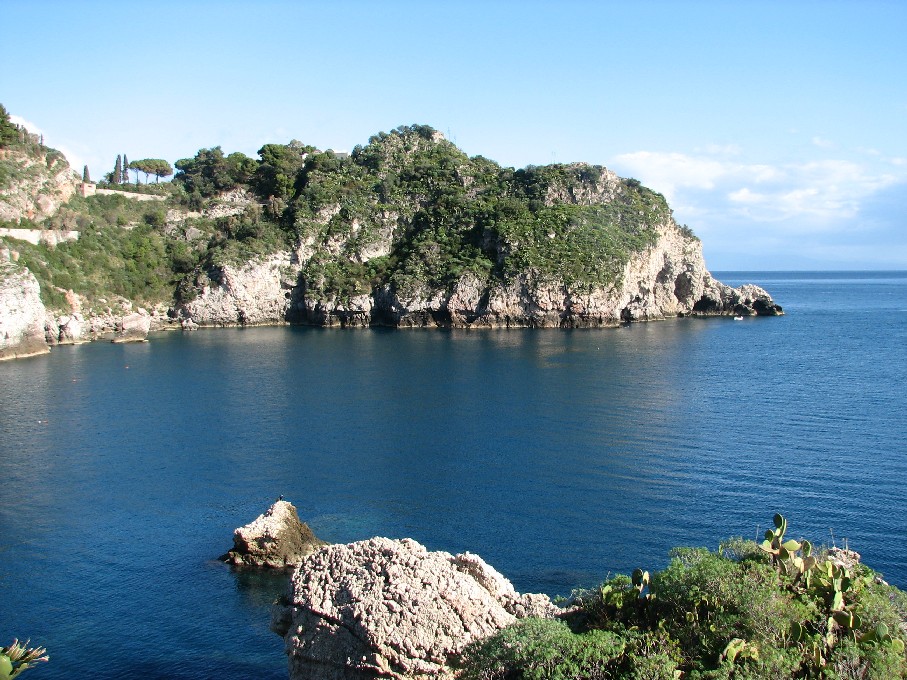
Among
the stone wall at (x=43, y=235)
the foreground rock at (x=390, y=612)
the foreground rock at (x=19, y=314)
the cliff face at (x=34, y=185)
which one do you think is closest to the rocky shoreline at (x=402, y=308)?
the foreground rock at (x=19, y=314)

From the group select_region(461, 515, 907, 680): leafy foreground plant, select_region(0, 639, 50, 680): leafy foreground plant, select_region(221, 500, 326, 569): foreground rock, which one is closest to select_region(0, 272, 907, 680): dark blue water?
select_region(221, 500, 326, 569): foreground rock

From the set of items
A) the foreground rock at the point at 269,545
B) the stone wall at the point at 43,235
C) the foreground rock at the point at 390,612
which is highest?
the stone wall at the point at 43,235

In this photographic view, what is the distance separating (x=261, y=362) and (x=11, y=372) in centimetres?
2317

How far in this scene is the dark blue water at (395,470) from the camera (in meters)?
27.7

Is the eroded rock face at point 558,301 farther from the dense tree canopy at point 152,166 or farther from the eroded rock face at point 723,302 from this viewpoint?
the dense tree canopy at point 152,166

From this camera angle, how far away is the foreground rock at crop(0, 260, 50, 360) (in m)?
78.9

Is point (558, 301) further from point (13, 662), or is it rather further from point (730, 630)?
point (13, 662)

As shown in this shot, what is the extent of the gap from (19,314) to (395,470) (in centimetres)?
5922

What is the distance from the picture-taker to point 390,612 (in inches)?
758

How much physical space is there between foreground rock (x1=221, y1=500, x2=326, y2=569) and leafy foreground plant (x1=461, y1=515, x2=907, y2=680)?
1367cm

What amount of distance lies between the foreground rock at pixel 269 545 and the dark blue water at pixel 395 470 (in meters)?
0.92

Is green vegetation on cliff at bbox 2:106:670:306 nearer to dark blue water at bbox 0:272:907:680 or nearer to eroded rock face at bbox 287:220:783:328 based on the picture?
eroded rock face at bbox 287:220:783:328

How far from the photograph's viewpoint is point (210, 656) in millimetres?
23938

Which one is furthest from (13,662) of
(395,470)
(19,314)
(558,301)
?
(558,301)
